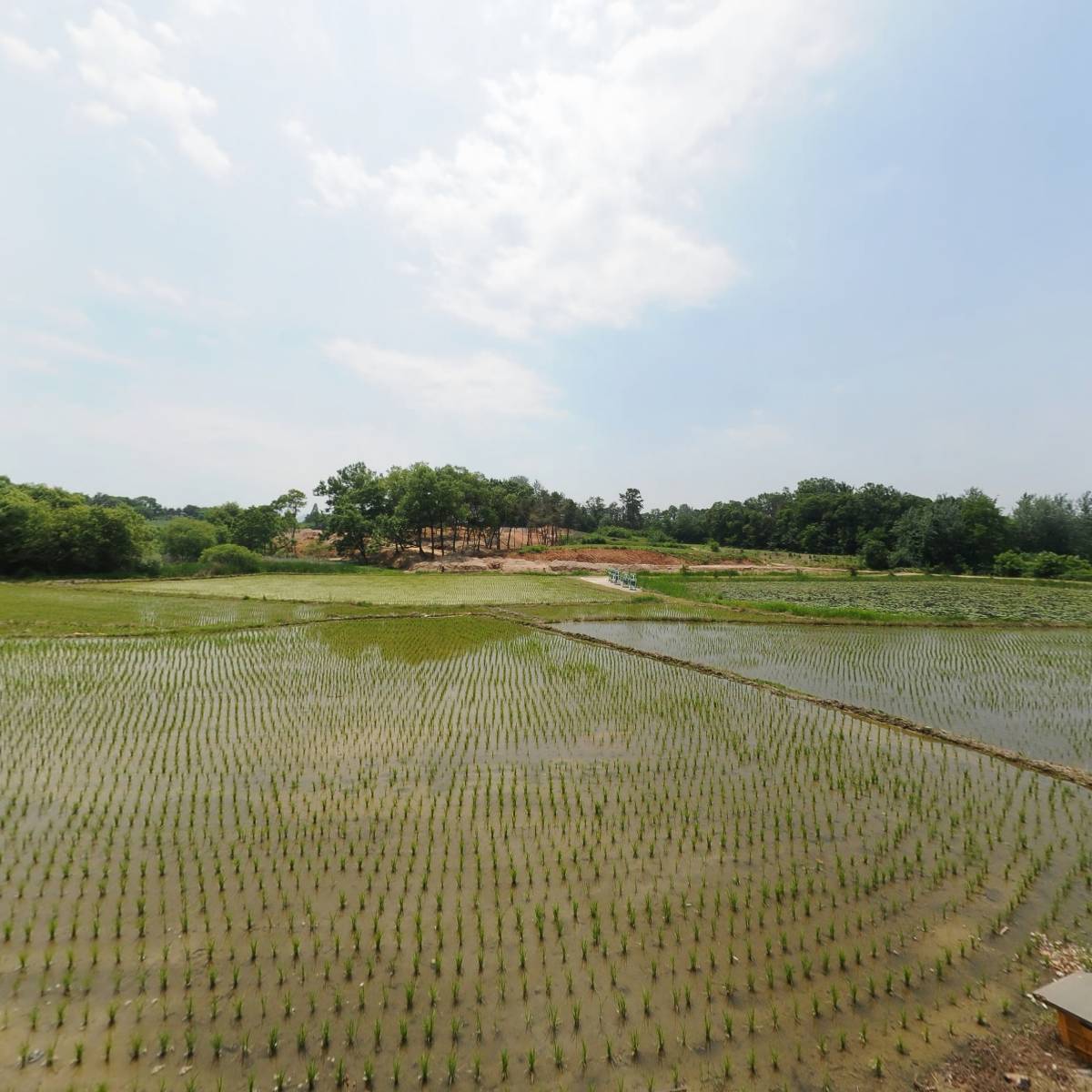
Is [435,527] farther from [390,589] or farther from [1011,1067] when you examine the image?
[1011,1067]

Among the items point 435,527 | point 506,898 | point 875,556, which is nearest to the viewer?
point 506,898

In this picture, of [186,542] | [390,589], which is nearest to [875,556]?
[390,589]

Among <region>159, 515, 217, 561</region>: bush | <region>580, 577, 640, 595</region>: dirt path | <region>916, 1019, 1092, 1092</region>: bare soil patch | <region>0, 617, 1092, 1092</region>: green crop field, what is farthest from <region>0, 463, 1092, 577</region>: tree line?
<region>916, 1019, 1092, 1092</region>: bare soil patch

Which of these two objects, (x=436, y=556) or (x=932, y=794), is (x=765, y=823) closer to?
(x=932, y=794)

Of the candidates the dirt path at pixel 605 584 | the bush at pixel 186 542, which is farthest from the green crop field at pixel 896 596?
the bush at pixel 186 542

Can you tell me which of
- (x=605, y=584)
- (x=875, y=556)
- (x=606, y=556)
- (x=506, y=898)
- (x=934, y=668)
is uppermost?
(x=875, y=556)

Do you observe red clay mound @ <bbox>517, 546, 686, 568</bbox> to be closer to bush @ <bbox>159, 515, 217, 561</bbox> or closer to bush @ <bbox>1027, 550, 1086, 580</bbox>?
bush @ <bbox>1027, 550, 1086, 580</bbox>
